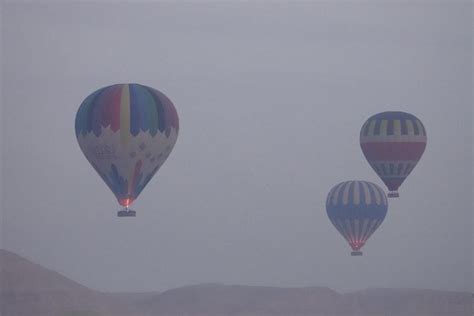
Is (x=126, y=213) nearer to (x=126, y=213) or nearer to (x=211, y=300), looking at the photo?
(x=126, y=213)

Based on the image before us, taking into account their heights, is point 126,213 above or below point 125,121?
below

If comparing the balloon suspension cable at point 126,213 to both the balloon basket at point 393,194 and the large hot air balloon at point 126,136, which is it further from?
the balloon basket at point 393,194

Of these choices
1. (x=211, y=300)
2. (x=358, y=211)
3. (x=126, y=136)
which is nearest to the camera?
(x=126, y=136)

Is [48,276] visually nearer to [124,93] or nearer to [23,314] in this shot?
[23,314]

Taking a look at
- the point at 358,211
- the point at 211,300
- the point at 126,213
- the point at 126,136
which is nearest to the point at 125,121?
the point at 126,136

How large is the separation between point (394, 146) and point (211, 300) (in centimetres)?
5480

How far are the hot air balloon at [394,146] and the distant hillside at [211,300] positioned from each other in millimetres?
29681

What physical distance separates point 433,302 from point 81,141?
62218 mm

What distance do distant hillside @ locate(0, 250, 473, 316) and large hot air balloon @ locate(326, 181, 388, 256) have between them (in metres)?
26.4

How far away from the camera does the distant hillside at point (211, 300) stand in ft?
294

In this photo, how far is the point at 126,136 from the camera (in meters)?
54.6

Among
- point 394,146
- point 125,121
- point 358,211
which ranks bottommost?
point 358,211

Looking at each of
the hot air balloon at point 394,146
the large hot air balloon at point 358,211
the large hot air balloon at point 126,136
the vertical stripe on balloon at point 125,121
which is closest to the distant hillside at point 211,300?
the large hot air balloon at point 358,211

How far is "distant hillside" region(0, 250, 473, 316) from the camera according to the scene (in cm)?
8950
